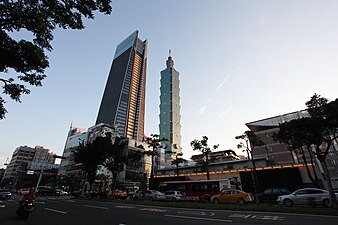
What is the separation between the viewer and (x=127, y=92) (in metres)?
150

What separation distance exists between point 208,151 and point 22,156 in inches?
5501

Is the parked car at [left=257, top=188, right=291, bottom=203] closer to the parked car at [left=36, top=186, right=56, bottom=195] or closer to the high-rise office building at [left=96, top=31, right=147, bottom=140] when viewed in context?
the parked car at [left=36, top=186, right=56, bottom=195]

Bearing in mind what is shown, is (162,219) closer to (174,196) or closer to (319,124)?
(319,124)

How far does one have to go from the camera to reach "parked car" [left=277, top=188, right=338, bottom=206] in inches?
622

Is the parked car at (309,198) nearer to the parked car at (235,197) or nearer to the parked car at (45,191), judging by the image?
the parked car at (235,197)

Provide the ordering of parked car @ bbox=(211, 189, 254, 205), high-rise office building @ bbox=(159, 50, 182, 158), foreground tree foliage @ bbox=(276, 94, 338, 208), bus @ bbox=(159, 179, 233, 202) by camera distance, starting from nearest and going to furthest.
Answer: foreground tree foliage @ bbox=(276, 94, 338, 208) < parked car @ bbox=(211, 189, 254, 205) < bus @ bbox=(159, 179, 233, 202) < high-rise office building @ bbox=(159, 50, 182, 158)

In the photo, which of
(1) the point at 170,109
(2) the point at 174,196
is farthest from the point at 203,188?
(1) the point at 170,109

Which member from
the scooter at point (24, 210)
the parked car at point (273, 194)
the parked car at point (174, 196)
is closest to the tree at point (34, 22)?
the scooter at point (24, 210)

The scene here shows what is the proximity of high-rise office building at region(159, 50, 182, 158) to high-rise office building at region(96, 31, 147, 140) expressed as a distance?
21736 millimetres

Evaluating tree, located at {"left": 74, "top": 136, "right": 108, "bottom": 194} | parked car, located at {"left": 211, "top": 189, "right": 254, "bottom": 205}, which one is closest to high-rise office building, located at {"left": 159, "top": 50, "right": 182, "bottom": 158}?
tree, located at {"left": 74, "top": 136, "right": 108, "bottom": 194}

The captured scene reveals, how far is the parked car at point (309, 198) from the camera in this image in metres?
15.8

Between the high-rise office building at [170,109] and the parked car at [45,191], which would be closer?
the parked car at [45,191]

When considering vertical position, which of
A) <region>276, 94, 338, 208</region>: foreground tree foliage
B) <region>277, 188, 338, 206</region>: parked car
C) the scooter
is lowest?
the scooter

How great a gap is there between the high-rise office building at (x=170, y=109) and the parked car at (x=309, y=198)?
4333 inches
